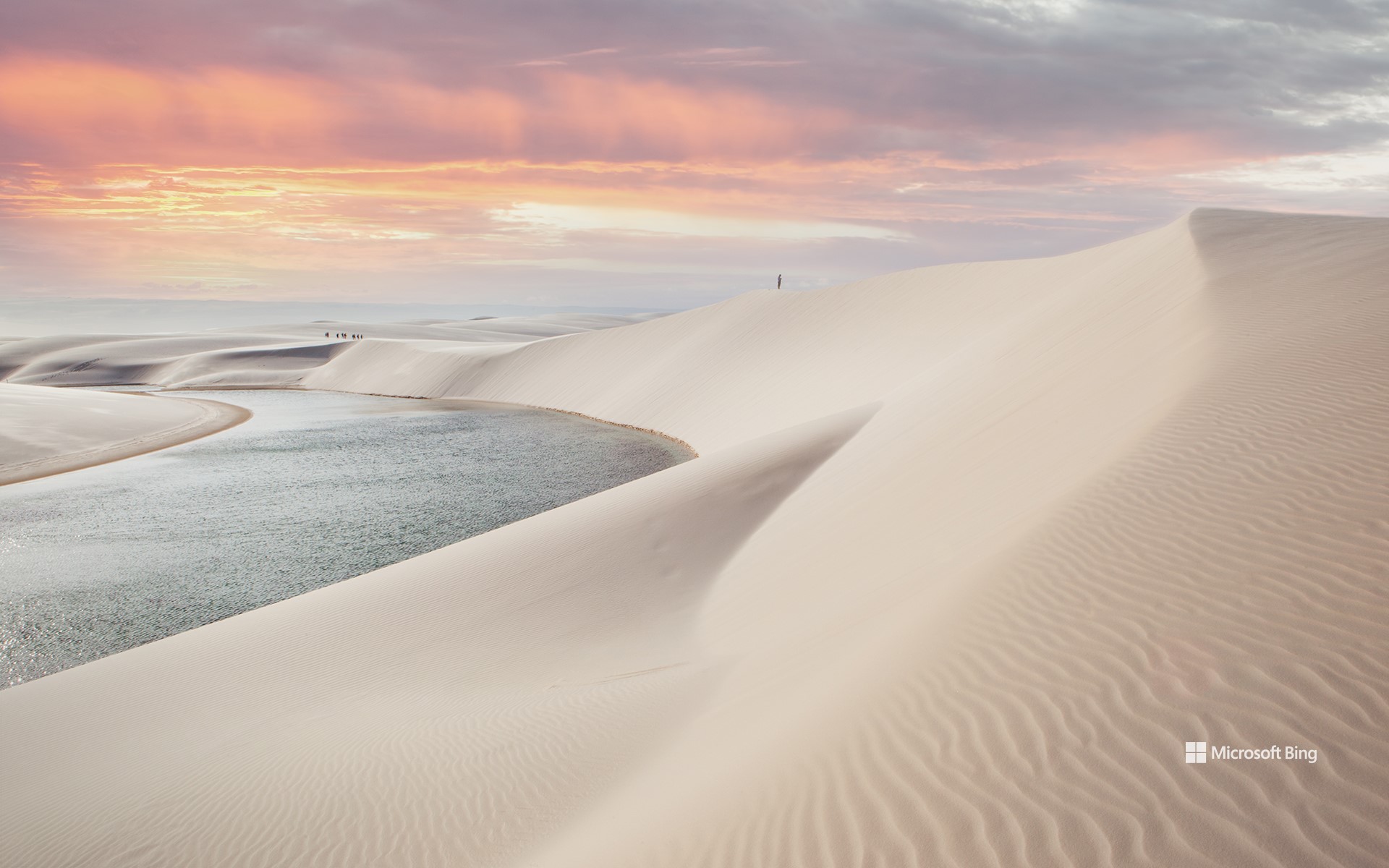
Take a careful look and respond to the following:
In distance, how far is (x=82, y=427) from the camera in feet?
83.6

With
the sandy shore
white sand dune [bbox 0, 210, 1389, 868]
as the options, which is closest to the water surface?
the sandy shore

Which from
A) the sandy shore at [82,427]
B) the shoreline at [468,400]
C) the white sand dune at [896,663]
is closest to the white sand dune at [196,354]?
the shoreline at [468,400]

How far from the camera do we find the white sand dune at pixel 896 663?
2.90 metres

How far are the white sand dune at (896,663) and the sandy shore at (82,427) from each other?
57.0 ft

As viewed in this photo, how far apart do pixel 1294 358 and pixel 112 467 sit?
25037 mm

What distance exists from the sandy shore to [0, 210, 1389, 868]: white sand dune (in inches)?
684

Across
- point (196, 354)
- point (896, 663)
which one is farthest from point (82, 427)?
point (196, 354)

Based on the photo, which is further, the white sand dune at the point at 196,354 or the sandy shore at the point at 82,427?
the white sand dune at the point at 196,354

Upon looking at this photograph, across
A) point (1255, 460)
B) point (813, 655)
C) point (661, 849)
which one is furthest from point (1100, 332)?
point (661, 849)

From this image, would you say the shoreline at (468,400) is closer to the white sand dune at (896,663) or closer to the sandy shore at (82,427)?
the sandy shore at (82,427)

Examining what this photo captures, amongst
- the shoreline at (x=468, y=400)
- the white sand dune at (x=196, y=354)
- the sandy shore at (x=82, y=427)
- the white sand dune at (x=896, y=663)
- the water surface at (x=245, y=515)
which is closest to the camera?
the white sand dune at (x=896, y=663)

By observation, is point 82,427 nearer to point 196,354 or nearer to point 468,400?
point 468,400

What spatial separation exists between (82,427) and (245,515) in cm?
1486

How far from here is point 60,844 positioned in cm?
457
